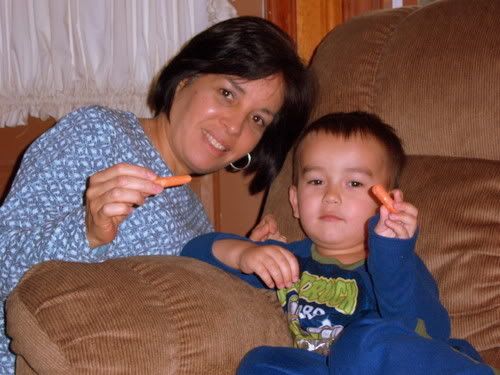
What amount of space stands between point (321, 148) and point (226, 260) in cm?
29

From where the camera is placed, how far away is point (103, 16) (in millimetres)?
2178

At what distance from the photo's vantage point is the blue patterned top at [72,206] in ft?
3.61

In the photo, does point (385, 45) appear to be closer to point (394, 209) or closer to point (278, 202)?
point (278, 202)

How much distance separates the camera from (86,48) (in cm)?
219

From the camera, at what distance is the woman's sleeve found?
3.57 feet

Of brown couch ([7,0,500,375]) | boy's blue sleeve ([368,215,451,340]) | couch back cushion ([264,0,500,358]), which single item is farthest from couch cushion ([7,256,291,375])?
couch back cushion ([264,0,500,358])

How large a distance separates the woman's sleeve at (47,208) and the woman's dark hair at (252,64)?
1.05 ft

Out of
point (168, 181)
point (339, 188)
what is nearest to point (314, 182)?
point (339, 188)

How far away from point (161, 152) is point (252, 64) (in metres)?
0.28

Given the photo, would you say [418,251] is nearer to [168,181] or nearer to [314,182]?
[314,182]

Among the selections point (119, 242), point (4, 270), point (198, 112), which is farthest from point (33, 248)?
point (198, 112)

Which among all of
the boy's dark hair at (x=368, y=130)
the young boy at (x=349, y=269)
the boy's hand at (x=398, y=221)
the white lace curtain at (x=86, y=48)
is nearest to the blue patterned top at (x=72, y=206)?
the young boy at (x=349, y=269)

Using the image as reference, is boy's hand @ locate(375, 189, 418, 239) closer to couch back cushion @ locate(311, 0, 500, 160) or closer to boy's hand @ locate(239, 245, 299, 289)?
boy's hand @ locate(239, 245, 299, 289)

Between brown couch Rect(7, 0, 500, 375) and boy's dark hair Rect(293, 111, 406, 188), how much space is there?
0.12 feet
